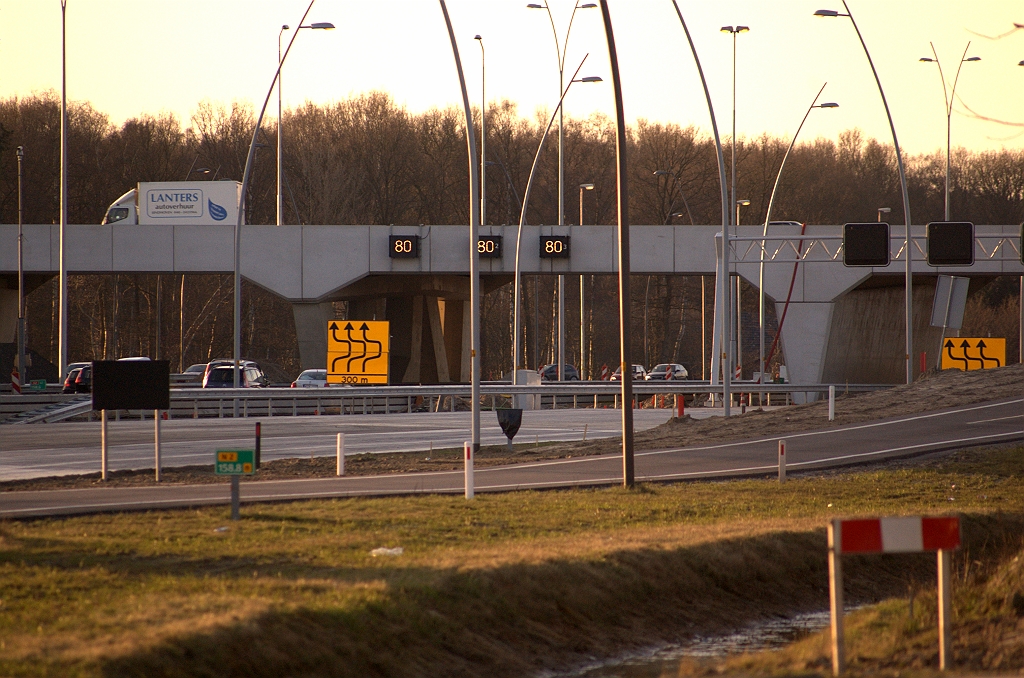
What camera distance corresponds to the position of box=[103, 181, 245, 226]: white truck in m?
62.4

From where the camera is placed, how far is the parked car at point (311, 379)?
4997 centimetres

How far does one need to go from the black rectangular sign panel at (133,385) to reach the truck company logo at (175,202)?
44422mm

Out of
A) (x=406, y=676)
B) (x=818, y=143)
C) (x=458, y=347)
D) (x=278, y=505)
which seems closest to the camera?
(x=406, y=676)

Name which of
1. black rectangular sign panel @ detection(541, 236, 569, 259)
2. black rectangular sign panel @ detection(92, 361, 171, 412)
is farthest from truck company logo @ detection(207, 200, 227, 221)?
black rectangular sign panel @ detection(92, 361, 171, 412)

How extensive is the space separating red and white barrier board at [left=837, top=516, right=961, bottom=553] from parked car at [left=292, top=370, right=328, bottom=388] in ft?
141

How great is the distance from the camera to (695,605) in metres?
12.4

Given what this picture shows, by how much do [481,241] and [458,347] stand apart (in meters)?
13.6

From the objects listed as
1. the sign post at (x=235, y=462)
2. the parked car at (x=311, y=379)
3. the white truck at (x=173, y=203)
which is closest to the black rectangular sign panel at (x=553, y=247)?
the parked car at (x=311, y=379)

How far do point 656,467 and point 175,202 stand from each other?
4578 cm

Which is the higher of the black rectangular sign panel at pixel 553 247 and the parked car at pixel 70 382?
the black rectangular sign panel at pixel 553 247

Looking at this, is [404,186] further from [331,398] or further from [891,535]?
[891,535]

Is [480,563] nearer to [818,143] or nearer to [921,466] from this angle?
[921,466]

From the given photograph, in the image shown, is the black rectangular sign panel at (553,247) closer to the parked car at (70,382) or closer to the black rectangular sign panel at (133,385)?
the parked car at (70,382)

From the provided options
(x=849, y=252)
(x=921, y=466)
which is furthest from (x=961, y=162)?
(x=921, y=466)
